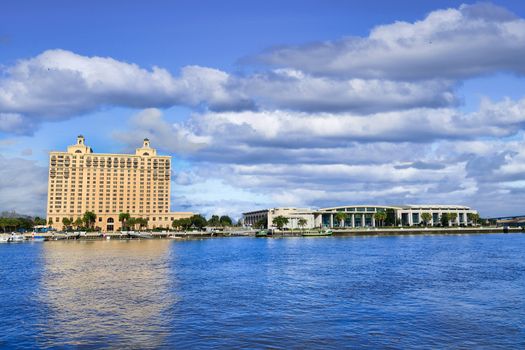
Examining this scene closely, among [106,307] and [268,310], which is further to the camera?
[106,307]

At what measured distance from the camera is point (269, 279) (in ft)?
198

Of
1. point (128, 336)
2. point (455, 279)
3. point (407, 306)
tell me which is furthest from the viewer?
point (455, 279)

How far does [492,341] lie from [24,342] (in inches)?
1129

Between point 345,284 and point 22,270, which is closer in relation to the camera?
point 345,284

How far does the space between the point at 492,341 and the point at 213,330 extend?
17536mm

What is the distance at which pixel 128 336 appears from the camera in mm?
31172

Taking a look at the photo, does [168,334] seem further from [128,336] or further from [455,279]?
[455,279]

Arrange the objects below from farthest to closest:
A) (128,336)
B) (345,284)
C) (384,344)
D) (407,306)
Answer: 1. (345,284)
2. (407,306)
3. (128,336)
4. (384,344)

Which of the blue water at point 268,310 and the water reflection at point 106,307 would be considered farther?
the water reflection at point 106,307

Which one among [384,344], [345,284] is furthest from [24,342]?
[345,284]

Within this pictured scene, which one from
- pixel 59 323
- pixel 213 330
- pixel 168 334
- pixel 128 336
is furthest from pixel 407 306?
pixel 59 323

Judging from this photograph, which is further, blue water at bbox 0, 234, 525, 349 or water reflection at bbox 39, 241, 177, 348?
water reflection at bbox 39, 241, 177, 348

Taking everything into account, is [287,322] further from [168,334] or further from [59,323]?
[59,323]

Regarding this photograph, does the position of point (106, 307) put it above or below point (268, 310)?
above
